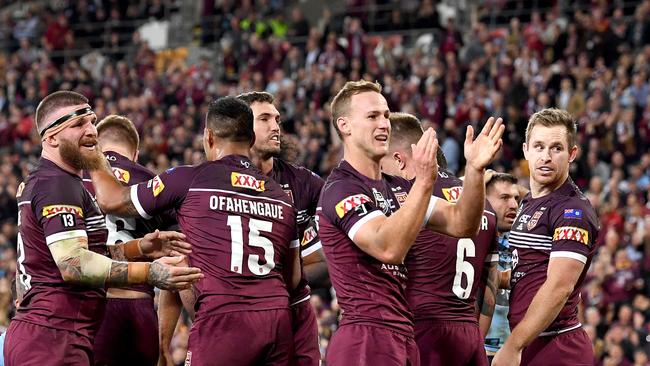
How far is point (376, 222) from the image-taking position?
6.93m

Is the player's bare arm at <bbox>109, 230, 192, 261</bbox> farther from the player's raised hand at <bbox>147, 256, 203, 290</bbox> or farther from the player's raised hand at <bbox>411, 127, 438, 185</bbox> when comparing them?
the player's raised hand at <bbox>411, 127, 438, 185</bbox>

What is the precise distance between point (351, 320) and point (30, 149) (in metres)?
19.8

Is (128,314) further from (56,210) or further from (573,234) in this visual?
(573,234)

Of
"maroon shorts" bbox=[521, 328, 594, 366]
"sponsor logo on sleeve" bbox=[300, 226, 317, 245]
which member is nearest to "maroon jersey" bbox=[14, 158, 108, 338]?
"sponsor logo on sleeve" bbox=[300, 226, 317, 245]

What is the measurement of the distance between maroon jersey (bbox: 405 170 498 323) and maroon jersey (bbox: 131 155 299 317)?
95 cm

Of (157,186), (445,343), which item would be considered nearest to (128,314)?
(157,186)

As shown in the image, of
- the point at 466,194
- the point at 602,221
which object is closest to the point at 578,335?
the point at 466,194

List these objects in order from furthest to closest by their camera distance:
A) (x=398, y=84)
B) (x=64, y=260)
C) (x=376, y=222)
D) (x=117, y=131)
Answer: (x=398, y=84), (x=117, y=131), (x=64, y=260), (x=376, y=222)

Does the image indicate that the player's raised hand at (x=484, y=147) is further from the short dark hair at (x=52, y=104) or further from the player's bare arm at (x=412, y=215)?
the short dark hair at (x=52, y=104)

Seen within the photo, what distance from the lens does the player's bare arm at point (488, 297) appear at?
28.1 feet

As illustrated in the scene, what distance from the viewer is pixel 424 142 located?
6.84 metres

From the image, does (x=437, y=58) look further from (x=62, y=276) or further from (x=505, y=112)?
(x=62, y=276)

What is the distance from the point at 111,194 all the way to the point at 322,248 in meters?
1.49

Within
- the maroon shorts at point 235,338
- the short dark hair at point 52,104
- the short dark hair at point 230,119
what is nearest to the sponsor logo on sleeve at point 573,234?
the maroon shorts at point 235,338
